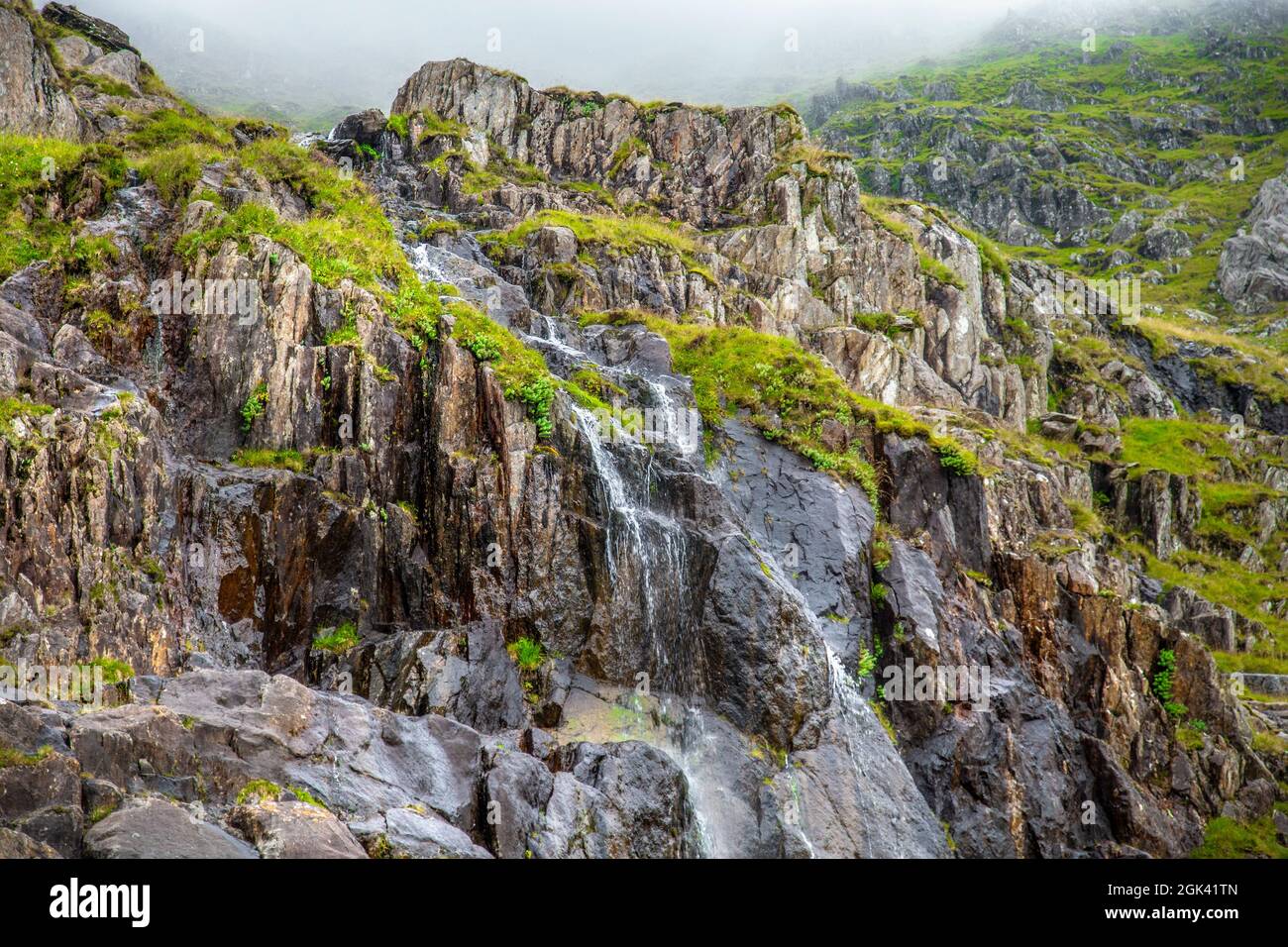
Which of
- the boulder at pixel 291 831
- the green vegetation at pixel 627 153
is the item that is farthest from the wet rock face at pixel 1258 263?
the boulder at pixel 291 831

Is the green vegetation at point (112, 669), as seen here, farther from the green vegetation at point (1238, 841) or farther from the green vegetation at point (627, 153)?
the green vegetation at point (627, 153)

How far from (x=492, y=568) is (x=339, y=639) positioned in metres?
4.27

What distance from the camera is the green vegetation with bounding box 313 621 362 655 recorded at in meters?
19.7

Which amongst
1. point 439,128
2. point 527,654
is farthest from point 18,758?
point 439,128

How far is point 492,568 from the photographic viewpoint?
71.7ft

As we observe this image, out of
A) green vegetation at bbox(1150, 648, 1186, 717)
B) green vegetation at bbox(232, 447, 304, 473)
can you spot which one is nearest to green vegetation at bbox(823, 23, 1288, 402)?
green vegetation at bbox(1150, 648, 1186, 717)

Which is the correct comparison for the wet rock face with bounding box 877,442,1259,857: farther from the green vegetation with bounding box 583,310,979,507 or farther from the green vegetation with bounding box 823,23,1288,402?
the green vegetation with bounding box 823,23,1288,402

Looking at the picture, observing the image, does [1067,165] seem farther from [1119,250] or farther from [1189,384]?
[1189,384]

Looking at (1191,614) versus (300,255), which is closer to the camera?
(300,255)

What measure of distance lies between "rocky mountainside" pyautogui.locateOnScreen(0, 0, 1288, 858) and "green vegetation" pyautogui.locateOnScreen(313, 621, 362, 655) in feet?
0.35

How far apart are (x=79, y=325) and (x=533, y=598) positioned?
13.9 meters

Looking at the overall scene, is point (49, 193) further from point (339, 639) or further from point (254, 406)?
point (339, 639)

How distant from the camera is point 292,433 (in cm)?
2152
